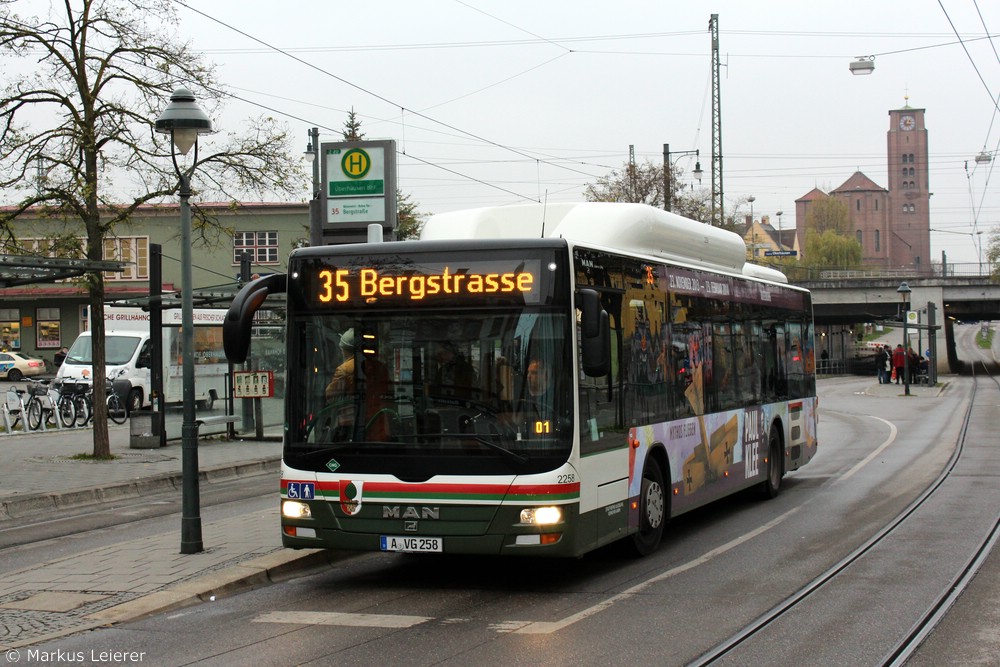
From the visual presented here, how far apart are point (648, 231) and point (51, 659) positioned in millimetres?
6354

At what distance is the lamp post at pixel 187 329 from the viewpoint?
998 centimetres

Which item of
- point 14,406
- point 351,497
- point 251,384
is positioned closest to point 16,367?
point 14,406

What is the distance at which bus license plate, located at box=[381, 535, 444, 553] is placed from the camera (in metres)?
8.32

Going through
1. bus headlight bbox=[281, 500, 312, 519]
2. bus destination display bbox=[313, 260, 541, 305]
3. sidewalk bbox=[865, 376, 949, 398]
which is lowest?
sidewalk bbox=[865, 376, 949, 398]

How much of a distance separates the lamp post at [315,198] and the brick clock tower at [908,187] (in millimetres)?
144915

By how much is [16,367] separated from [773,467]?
4625 cm

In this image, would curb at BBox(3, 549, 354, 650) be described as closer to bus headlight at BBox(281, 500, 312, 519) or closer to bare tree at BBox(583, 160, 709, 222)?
bus headlight at BBox(281, 500, 312, 519)

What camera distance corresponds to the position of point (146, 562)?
9641mm

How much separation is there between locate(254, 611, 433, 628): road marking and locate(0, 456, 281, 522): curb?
17.8 ft

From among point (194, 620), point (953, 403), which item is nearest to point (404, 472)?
point (194, 620)

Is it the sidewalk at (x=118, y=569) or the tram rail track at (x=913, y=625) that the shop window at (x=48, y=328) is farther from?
the tram rail track at (x=913, y=625)

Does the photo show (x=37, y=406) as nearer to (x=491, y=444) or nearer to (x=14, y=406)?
(x=14, y=406)

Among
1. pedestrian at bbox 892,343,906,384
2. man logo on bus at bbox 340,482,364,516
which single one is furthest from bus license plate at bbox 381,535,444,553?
pedestrian at bbox 892,343,906,384

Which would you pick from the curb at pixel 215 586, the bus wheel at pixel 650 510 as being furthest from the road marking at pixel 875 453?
the curb at pixel 215 586
